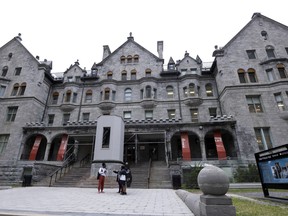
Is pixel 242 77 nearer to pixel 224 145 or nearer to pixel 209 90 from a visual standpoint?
pixel 209 90

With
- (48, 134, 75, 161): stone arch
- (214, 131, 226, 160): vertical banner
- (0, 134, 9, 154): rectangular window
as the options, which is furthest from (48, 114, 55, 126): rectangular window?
(214, 131, 226, 160): vertical banner

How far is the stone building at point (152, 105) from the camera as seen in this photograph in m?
21.6

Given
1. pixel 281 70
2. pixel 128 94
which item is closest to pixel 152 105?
pixel 128 94

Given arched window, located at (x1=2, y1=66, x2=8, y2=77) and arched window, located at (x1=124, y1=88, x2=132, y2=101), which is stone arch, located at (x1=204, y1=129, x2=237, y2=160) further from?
arched window, located at (x1=2, y1=66, x2=8, y2=77)

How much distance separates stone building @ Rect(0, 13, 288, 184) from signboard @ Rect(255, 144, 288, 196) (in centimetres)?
1022

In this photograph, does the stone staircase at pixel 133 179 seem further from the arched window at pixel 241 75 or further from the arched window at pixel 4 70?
the arched window at pixel 4 70

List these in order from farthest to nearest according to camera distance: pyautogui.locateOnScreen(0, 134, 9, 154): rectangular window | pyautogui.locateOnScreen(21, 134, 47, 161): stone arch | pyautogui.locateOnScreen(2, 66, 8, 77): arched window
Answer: pyautogui.locateOnScreen(2, 66, 8, 77): arched window < pyautogui.locateOnScreen(0, 134, 9, 154): rectangular window < pyautogui.locateOnScreen(21, 134, 47, 161): stone arch

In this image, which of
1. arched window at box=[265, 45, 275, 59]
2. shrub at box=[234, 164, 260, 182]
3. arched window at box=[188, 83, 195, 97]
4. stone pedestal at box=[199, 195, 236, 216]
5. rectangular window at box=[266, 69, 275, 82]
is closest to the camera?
stone pedestal at box=[199, 195, 236, 216]

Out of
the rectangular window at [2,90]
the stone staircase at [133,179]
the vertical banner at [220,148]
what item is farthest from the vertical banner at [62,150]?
the vertical banner at [220,148]

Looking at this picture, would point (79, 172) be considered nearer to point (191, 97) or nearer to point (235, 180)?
point (235, 180)

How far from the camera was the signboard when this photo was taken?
7360 millimetres

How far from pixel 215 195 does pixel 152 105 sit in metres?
23.1

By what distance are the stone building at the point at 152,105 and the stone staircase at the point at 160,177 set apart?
82.6 inches

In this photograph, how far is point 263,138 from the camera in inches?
830
